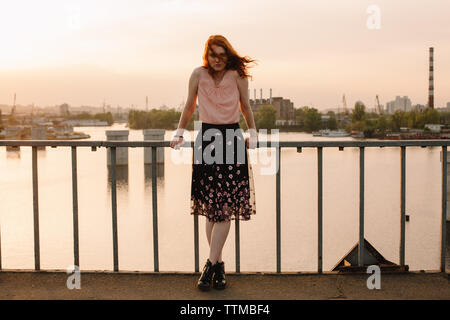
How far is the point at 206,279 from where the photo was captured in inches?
Answer: 123

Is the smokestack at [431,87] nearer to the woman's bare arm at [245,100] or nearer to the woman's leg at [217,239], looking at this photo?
the woman's bare arm at [245,100]

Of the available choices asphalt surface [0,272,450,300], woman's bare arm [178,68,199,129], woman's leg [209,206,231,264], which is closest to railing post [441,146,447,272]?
asphalt surface [0,272,450,300]

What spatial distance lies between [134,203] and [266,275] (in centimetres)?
2998

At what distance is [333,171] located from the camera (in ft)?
154

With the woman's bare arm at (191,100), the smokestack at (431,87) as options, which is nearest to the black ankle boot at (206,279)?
the woman's bare arm at (191,100)

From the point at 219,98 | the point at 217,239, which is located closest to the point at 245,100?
the point at 219,98

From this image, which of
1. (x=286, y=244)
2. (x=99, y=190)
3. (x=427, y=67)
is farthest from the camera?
(x=427, y=67)

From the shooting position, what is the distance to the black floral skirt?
10.2 ft

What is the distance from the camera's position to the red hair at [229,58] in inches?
116

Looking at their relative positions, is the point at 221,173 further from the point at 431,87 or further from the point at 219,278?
the point at 431,87

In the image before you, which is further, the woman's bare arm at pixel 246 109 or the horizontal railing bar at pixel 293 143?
the horizontal railing bar at pixel 293 143
